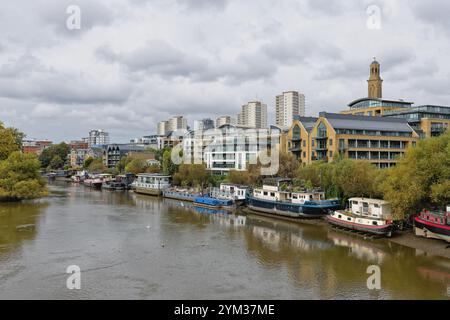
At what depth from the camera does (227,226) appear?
3631 cm

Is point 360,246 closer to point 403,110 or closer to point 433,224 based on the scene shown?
point 433,224

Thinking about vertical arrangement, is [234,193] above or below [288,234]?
above

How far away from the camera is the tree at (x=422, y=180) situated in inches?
1046

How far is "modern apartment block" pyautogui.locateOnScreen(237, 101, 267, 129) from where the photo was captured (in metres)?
154

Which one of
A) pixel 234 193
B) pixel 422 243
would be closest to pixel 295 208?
pixel 234 193

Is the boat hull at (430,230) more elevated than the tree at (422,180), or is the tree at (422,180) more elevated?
the tree at (422,180)

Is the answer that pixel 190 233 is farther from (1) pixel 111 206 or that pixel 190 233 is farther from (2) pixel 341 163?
(1) pixel 111 206

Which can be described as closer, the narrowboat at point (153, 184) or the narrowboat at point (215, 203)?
the narrowboat at point (215, 203)

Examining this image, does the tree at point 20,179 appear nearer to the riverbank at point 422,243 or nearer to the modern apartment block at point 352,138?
the modern apartment block at point 352,138

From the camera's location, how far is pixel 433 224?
88.9 ft

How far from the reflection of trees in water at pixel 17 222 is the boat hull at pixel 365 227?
22100 millimetres

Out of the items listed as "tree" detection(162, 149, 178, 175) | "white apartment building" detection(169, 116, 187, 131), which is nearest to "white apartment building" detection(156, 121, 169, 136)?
"white apartment building" detection(169, 116, 187, 131)

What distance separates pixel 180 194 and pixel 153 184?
879cm

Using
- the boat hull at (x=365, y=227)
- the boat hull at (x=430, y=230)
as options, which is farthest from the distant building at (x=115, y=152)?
the boat hull at (x=430, y=230)
